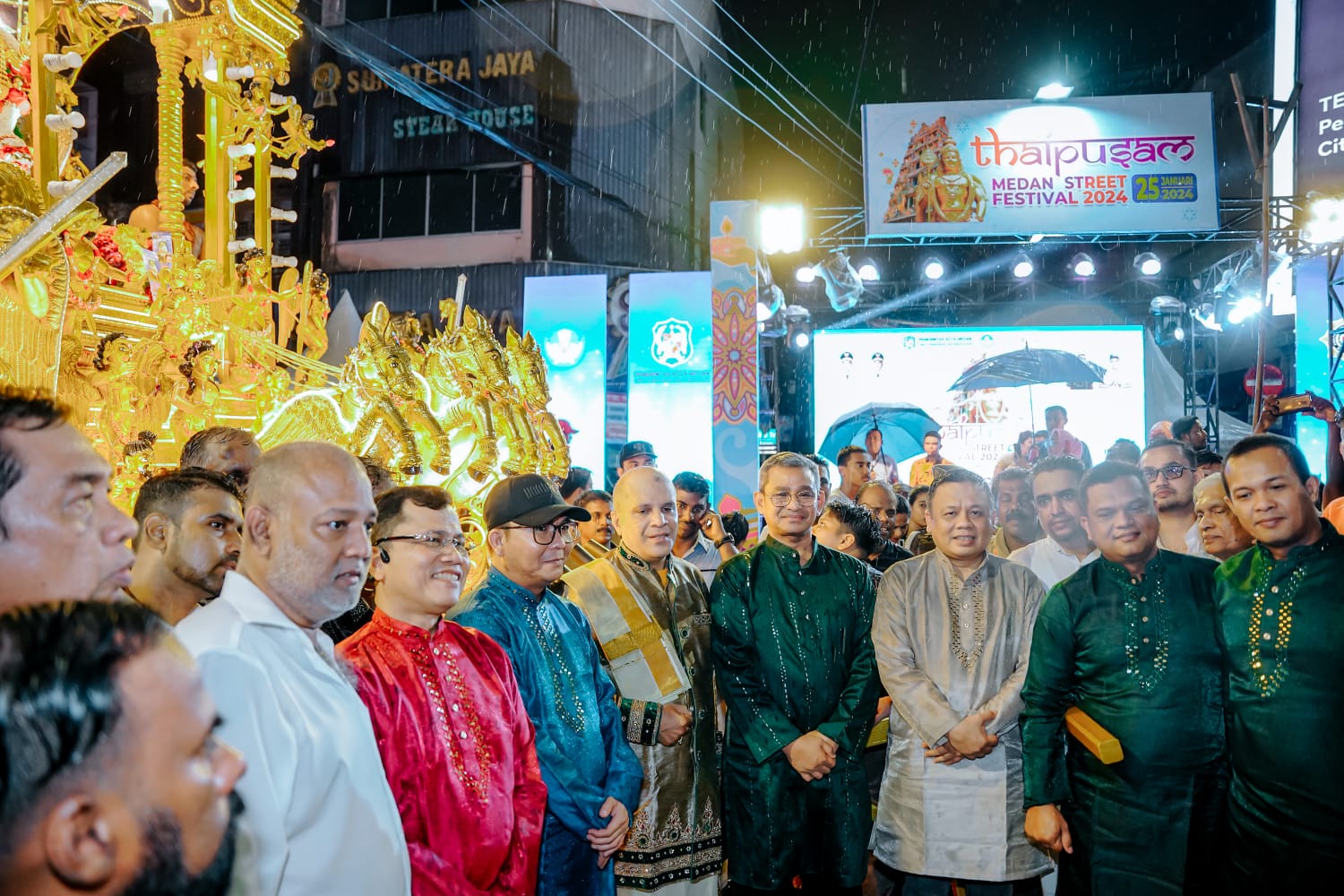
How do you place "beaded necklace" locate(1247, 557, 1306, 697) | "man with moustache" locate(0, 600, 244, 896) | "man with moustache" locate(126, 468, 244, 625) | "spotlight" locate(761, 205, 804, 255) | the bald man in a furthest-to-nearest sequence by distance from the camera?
"spotlight" locate(761, 205, 804, 255) → the bald man → "beaded necklace" locate(1247, 557, 1306, 697) → "man with moustache" locate(126, 468, 244, 625) → "man with moustache" locate(0, 600, 244, 896)

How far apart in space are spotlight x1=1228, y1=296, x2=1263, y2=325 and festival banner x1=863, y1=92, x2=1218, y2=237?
4.21 ft

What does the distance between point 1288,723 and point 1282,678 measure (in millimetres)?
122

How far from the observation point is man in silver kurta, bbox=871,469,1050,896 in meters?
3.38

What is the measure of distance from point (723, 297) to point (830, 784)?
6.85 m

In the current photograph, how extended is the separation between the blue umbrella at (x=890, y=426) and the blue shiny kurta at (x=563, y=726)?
10359 millimetres

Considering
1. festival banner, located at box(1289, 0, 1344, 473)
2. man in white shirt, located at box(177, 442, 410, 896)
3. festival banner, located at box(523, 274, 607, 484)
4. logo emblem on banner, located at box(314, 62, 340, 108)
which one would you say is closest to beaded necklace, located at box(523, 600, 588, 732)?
man in white shirt, located at box(177, 442, 410, 896)

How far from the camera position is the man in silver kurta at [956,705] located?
3.38 m

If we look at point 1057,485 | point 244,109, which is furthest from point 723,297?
point 1057,485

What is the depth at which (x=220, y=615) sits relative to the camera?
1.92 metres

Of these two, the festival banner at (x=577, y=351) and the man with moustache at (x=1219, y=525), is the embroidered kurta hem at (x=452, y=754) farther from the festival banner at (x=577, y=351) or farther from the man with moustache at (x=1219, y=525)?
the festival banner at (x=577, y=351)

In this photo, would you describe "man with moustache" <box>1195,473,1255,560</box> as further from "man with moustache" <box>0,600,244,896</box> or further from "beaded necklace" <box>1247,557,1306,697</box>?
"man with moustache" <box>0,600,244,896</box>

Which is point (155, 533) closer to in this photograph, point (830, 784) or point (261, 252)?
point (830, 784)

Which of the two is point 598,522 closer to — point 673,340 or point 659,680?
point 659,680

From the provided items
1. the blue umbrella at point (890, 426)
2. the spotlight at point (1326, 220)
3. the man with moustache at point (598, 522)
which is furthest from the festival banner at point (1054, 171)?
the man with moustache at point (598, 522)
